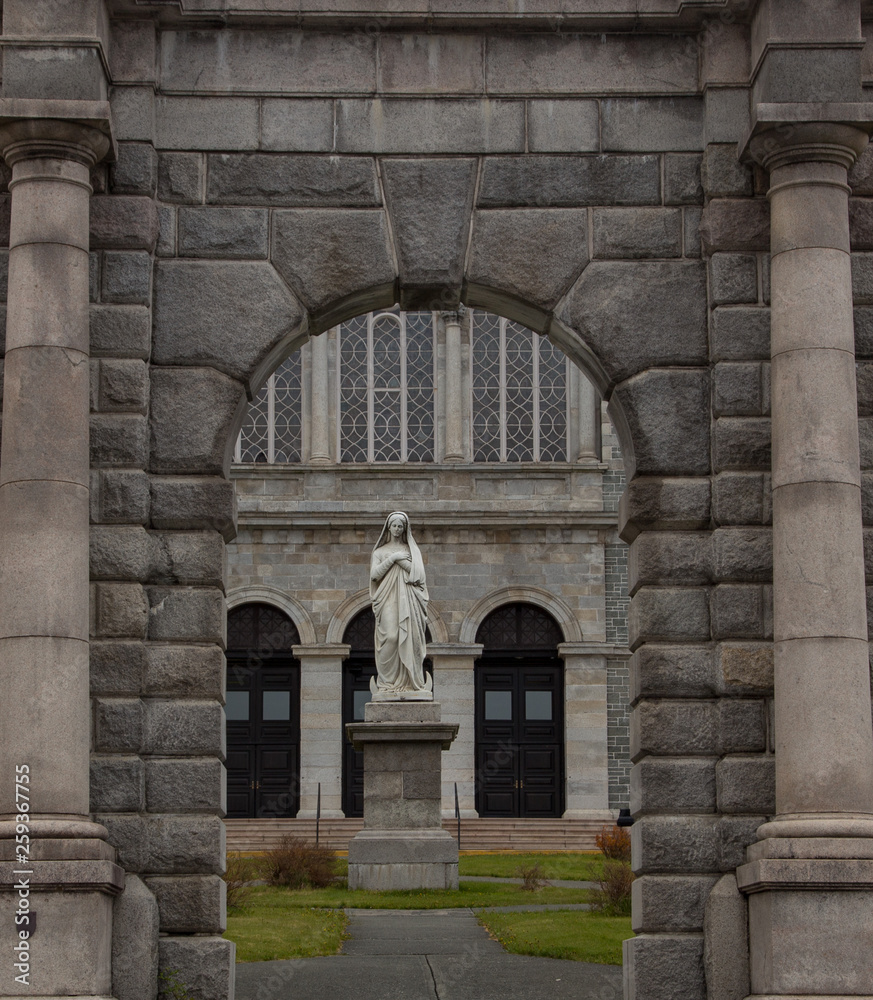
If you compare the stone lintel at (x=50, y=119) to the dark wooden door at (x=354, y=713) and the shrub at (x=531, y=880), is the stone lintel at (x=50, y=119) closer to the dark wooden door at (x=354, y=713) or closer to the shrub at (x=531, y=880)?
the shrub at (x=531, y=880)

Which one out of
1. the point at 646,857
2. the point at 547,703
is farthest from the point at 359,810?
the point at 646,857

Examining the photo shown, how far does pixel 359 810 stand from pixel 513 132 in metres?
22.8

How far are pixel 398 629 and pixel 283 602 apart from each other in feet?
42.2

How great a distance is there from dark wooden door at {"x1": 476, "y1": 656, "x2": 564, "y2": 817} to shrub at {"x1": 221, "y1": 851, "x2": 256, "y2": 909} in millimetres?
13423

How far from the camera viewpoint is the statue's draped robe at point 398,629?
20016 millimetres

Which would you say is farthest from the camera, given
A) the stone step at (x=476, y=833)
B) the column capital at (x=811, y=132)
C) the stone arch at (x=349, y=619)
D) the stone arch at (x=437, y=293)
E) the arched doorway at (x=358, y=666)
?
the arched doorway at (x=358, y=666)

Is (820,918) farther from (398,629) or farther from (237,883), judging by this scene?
(398,629)

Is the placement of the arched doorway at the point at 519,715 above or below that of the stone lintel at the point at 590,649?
below

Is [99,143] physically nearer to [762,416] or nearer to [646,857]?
[762,416]

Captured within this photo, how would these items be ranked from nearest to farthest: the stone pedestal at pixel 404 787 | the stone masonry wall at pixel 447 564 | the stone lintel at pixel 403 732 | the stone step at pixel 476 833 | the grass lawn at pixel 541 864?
the stone pedestal at pixel 404 787 < the stone lintel at pixel 403 732 < the grass lawn at pixel 541 864 < the stone step at pixel 476 833 < the stone masonry wall at pixel 447 564

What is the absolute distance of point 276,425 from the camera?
112 ft

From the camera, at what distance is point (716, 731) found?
10.5 meters

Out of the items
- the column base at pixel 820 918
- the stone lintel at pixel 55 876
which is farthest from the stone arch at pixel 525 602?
the stone lintel at pixel 55 876

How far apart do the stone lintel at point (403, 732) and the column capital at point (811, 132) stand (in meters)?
10.2
